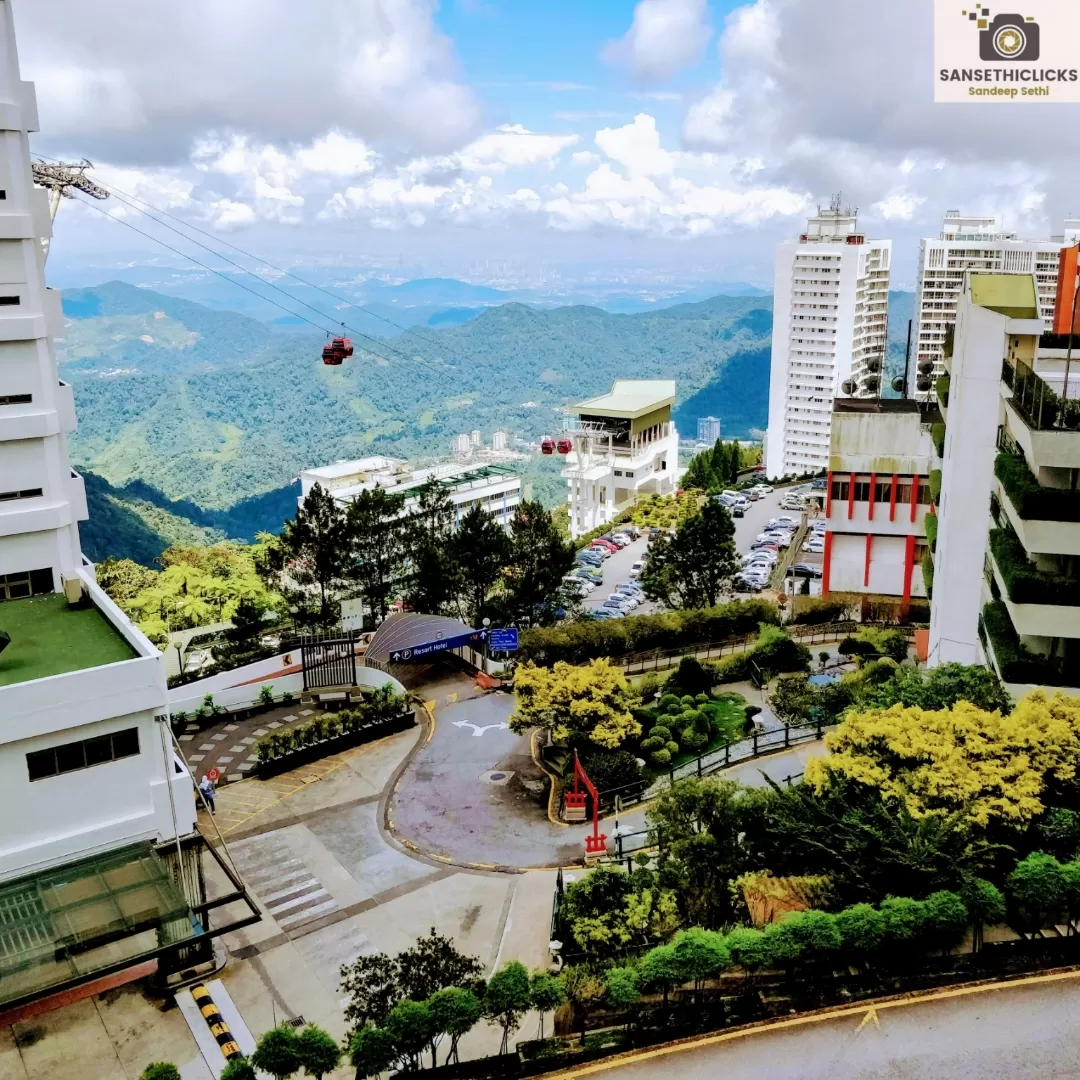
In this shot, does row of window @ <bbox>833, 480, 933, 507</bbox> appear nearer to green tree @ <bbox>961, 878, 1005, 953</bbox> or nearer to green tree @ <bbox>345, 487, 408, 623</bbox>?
green tree @ <bbox>345, 487, 408, 623</bbox>

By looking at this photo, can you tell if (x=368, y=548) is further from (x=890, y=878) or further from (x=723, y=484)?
(x=723, y=484)

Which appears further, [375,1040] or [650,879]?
[650,879]

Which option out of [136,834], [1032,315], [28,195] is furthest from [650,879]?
[28,195]

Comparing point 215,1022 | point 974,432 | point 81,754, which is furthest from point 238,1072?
point 974,432

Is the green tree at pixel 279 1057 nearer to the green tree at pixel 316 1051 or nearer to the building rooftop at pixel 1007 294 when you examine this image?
the green tree at pixel 316 1051

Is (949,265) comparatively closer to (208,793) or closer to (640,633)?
(640,633)

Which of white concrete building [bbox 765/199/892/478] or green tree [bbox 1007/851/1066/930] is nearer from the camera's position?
green tree [bbox 1007/851/1066/930]

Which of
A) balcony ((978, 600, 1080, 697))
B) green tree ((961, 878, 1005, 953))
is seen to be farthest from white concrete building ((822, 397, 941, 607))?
green tree ((961, 878, 1005, 953))
